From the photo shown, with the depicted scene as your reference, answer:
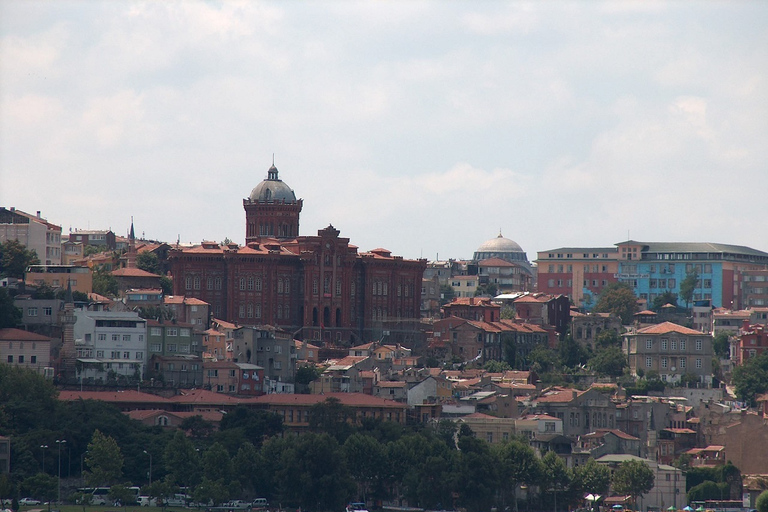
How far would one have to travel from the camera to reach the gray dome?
632 feet

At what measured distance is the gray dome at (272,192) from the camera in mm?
192500

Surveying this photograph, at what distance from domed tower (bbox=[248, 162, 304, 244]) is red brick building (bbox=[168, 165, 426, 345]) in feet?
35.8

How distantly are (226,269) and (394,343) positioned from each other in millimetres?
15447

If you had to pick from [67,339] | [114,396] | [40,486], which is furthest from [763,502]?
[67,339]

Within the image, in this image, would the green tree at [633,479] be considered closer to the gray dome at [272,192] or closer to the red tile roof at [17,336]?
the red tile roof at [17,336]

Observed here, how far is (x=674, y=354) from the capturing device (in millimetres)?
172000

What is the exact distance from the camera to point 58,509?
114 metres

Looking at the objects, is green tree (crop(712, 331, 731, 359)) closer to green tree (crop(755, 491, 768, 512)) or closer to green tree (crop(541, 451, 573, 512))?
green tree (crop(755, 491, 768, 512))

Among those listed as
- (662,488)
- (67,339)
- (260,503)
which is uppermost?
(67,339)

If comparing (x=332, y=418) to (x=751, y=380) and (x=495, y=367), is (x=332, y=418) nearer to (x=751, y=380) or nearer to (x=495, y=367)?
(x=495, y=367)

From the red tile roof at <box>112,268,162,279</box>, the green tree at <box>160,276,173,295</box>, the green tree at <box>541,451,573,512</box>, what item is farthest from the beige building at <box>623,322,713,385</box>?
the green tree at <box>541,451,573,512</box>

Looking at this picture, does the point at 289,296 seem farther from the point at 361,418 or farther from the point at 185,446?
the point at 185,446

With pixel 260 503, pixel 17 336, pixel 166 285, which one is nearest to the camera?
pixel 260 503

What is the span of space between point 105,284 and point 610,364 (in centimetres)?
4123
